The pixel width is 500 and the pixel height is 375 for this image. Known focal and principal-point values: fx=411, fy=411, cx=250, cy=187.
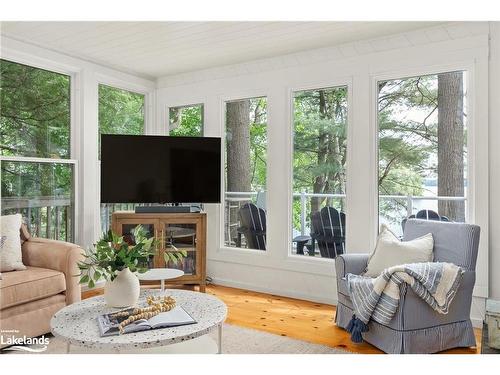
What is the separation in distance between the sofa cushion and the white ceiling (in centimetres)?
200

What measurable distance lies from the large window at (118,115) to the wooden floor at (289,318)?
36.3 inches

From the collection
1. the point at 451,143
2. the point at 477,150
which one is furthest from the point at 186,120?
the point at 477,150

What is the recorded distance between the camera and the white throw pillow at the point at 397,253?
9.71 ft

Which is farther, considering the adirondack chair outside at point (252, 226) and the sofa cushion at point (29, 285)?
the adirondack chair outside at point (252, 226)

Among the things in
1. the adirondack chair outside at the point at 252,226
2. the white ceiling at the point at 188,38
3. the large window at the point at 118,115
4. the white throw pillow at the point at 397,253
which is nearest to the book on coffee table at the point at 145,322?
the white throw pillow at the point at 397,253

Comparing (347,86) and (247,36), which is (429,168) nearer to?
(347,86)

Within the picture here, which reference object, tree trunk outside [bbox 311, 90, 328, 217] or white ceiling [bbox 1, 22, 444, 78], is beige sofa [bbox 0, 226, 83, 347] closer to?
white ceiling [bbox 1, 22, 444, 78]

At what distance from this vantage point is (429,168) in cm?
349

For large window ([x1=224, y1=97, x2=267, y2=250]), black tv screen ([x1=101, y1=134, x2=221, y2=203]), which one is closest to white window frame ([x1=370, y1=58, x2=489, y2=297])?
large window ([x1=224, y1=97, x2=267, y2=250])

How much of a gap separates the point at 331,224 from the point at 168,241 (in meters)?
Answer: 1.66

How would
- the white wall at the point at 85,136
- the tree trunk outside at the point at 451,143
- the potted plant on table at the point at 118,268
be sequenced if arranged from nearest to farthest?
the potted plant on table at the point at 118,268 → the tree trunk outside at the point at 451,143 → the white wall at the point at 85,136
